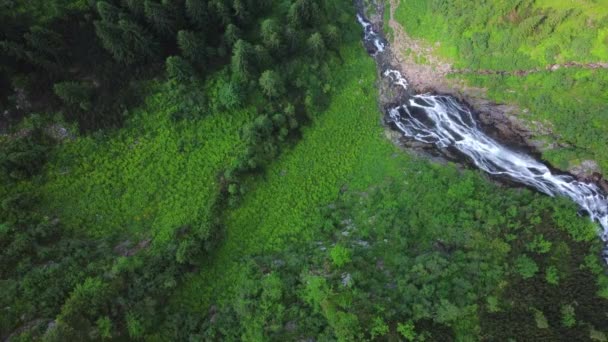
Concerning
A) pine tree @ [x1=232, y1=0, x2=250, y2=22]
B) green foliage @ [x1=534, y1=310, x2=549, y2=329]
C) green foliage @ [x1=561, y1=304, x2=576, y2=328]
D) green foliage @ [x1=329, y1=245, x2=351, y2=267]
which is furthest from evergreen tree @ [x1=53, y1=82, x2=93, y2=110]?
green foliage @ [x1=561, y1=304, x2=576, y2=328]

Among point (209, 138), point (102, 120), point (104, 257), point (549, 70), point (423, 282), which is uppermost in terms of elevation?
point (102, 120)

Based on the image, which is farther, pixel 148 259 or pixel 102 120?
pixel 102 120

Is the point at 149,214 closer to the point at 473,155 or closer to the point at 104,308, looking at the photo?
the point at 104,308

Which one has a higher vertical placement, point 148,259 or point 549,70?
point 148,259

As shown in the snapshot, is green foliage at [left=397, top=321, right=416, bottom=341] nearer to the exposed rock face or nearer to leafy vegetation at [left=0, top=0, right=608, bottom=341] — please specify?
leafy vegetation at [left=0, top=0, right=608, bottom=341]

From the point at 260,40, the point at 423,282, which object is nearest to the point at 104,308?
the point at 423,282

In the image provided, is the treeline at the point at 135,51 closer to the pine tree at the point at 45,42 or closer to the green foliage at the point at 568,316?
the pine tree at the point at 45,42

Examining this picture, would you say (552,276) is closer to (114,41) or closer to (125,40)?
(125,40)
